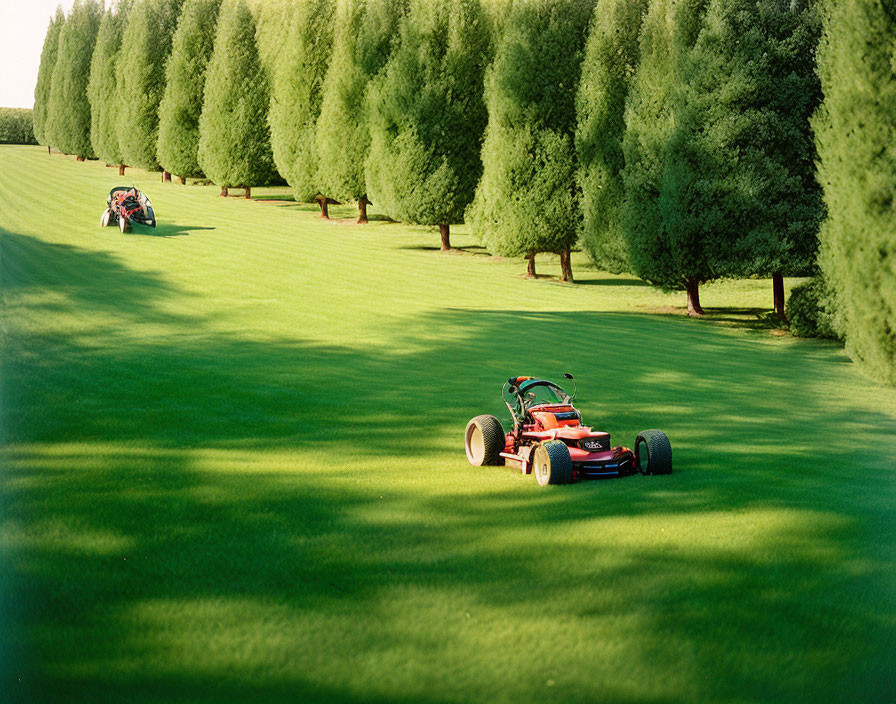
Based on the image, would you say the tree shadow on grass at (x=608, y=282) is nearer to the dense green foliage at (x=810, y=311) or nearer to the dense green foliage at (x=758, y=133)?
the dense green foliage at (x=758, y=133)

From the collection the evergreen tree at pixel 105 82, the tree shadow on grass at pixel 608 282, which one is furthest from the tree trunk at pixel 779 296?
the evergreen tree at pixel 105 82

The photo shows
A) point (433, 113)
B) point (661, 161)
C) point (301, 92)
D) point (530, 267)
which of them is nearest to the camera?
point (661, 161)

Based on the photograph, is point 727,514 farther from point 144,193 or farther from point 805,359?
point 144,193

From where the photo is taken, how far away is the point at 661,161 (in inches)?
908

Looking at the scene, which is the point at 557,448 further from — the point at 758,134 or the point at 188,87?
the point at 188,87

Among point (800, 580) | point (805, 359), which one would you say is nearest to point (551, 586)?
point (800, 580)

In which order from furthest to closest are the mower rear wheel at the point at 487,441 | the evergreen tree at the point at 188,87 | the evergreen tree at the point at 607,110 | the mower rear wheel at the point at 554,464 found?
the evergreen tree at the point at 188,87 < the evergreen tree at the point at 607,110 < the mower rear wheel at the point at 487,441 < the mower rear wheel at the point at 554,464

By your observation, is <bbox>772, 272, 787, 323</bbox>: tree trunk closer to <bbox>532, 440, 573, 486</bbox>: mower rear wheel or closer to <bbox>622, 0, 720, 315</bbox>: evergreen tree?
<bbox>622, 0, 720, 315</bbox>: evergreen tree

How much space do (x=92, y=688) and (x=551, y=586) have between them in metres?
2.85

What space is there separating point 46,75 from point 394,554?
5354mm

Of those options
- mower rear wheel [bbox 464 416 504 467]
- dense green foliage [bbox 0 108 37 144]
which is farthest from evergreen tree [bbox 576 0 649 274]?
dense green foliage [bbox 0 108 37 144]

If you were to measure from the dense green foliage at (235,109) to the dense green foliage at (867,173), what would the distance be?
2910 cm

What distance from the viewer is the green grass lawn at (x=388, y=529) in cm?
475

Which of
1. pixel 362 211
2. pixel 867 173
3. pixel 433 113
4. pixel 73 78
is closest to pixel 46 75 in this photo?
pixel 73 78
